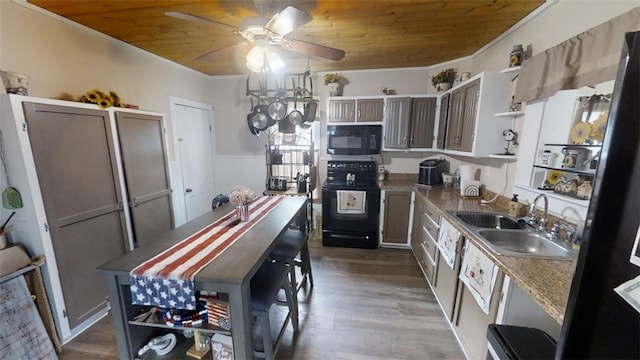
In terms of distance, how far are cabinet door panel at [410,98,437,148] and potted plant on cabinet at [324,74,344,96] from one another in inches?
43.4

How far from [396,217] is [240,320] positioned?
254cm

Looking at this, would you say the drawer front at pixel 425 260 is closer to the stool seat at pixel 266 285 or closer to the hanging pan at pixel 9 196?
the stool seat at pixel 266 285

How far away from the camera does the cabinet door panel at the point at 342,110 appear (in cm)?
347

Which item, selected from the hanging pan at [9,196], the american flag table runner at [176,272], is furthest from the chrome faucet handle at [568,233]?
the hanging pan at [9,196]

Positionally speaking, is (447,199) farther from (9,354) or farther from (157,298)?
(9,354)

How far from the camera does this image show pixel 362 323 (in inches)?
81.2

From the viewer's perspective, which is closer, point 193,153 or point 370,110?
point 370,110

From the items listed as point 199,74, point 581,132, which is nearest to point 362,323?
point 581,132

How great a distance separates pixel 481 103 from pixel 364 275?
2.11 m

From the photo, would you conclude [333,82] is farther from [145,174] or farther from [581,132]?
[581,132]

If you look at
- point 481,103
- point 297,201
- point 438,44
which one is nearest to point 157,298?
point 297,201

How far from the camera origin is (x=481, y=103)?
2.17 m

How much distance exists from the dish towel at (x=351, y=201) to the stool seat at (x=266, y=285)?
1.68 m

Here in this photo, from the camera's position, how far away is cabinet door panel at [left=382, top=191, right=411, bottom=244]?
321cm
